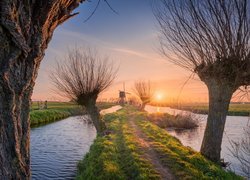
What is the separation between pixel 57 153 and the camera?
18.5 metres

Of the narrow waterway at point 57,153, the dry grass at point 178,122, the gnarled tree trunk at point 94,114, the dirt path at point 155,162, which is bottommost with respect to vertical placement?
the narrow waterway at point 57,153

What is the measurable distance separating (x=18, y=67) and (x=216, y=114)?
1128 centimetres

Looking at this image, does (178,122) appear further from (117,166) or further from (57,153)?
(117,166)

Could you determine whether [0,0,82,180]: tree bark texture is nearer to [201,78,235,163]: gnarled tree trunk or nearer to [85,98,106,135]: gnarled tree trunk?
[201,78,235,163]: gnarled tree trunk

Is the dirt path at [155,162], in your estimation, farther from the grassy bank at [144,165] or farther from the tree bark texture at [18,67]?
the tree bark texture at [18,67]

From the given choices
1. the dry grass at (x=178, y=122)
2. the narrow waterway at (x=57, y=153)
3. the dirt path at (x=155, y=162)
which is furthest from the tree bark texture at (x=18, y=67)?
the dry grass at (x=178, y=122)

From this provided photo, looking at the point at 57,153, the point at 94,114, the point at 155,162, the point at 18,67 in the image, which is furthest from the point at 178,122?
the point at 18,67

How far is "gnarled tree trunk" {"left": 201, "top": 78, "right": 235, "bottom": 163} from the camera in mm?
13523

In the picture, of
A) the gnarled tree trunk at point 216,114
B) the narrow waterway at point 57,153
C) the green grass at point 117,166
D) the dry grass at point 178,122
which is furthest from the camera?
the dry grass at point 178,122

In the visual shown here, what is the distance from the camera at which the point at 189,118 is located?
33500 mm

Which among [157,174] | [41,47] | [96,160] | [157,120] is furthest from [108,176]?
[157,120]

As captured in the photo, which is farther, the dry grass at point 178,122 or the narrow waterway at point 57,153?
the dry grass at point 178,122

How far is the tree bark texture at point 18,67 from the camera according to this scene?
384cm

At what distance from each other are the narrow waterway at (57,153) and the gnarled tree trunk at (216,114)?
256 inches
